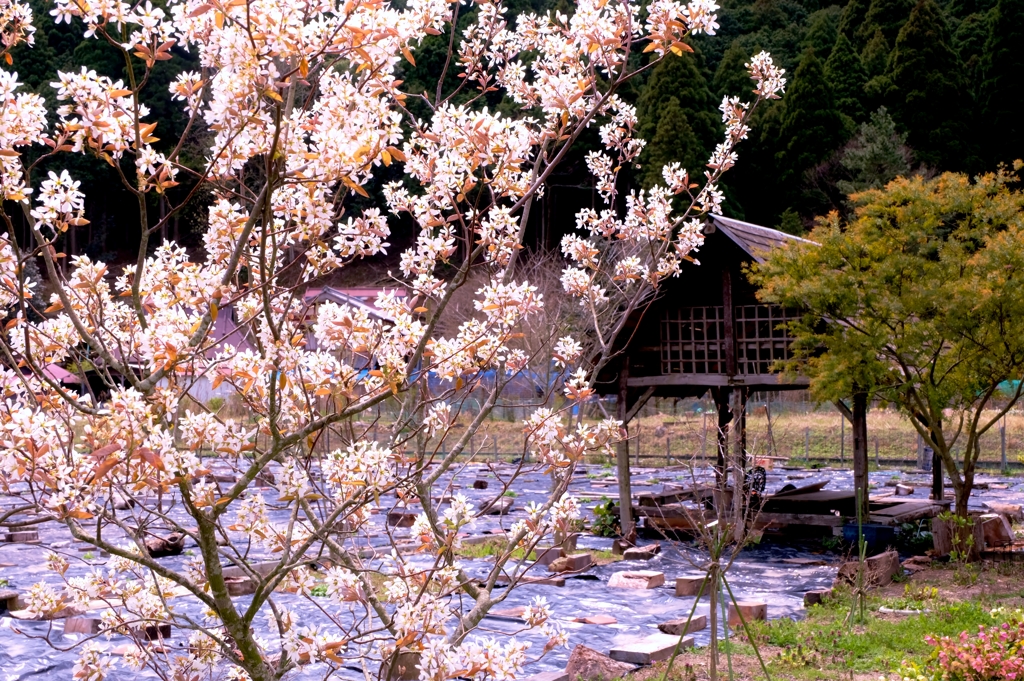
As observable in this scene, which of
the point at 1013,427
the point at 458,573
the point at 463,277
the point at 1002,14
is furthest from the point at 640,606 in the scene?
the point at 1002,14

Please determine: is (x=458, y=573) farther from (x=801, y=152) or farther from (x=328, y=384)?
(x=801, y=152)

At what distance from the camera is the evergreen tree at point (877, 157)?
30.2m

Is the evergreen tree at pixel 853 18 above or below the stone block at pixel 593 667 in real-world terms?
above

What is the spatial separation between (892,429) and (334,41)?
89.4 ft

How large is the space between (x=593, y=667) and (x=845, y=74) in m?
32.9

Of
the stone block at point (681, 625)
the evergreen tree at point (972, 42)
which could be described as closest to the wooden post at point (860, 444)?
the stone block at point (681, 625)

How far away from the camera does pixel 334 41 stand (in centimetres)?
242

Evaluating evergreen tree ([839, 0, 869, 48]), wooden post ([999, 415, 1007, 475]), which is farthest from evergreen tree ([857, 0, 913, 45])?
wooden post ([999, 415, 1007, 475])

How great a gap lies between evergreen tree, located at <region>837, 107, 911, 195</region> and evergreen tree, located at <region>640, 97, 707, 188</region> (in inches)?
197

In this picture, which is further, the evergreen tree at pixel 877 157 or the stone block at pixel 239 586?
the evergreen tree at pixel 877 157

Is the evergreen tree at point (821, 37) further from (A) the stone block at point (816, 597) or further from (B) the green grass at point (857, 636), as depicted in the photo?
(B) the green grass at point (857, 636)

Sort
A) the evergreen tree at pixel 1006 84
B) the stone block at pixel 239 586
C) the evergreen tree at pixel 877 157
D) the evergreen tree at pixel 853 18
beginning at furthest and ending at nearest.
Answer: the evergreen tree at pixel 853 18 < the evergreen tree at pixel 1006 84 < the evergreen tree at pixel 877 157 < the stone block at pixel 239 586

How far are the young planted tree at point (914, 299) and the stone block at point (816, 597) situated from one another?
2.98 m

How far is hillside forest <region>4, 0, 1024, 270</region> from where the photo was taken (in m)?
31.0
